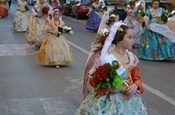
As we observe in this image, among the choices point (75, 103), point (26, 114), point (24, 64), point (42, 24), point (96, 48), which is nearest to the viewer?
point (96, 48)

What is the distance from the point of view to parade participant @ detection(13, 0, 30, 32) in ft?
72.2

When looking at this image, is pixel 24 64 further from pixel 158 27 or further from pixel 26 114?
pixel 26 114

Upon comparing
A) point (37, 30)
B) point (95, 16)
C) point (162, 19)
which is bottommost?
point (95, 16)


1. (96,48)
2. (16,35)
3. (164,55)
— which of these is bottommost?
(16,35)

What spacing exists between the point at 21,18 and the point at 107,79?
1772cm

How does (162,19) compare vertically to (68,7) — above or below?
above

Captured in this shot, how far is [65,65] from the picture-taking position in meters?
12.4

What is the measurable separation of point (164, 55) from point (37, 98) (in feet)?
20.0

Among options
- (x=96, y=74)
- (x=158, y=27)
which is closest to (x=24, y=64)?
(x=158, y=27)

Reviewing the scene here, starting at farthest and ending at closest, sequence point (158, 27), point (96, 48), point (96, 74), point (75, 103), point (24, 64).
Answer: point (158, 27) < point (24, 64) < point (75, 103) < point (96, 48) < point (96, 74)

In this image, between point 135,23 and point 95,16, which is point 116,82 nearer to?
point 135,23

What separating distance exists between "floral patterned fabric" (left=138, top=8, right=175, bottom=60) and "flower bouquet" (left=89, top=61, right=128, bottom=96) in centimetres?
879

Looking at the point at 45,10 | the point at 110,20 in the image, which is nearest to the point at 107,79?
the point at 110,20

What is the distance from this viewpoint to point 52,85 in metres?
9.73
